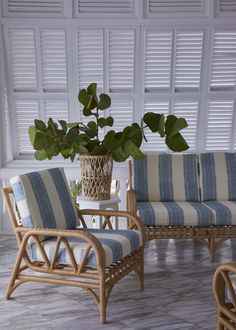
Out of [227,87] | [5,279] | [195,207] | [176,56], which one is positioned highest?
[176,56]

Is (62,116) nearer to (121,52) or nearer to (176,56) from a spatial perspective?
(121,52)

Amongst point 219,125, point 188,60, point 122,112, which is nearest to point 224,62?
point 188,60

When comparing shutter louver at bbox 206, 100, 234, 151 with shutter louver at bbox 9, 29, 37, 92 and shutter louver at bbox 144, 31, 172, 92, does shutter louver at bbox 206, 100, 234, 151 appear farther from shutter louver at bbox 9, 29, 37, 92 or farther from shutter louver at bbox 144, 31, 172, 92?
shutter louver at bbox 9, 29, 37, 92

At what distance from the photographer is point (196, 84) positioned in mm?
4676

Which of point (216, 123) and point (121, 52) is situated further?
point (216, 123)

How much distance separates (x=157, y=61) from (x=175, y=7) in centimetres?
51

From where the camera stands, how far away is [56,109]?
4.75m

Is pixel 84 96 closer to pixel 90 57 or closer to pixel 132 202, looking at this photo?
pixel 90 57

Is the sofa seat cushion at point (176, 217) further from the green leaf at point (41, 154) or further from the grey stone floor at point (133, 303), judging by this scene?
the green leaf at point (41, 154)

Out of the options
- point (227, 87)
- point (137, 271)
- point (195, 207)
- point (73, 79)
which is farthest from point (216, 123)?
point (137, 271)

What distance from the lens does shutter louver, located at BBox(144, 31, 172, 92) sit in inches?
176

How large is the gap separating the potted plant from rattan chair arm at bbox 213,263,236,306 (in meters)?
1.61

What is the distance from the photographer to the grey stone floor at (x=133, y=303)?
9.55ft

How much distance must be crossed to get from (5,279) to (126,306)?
3.39 ft
